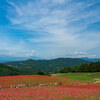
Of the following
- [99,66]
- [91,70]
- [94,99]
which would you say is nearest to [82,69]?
[91,70]

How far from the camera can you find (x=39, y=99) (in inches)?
642

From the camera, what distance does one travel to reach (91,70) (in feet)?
338

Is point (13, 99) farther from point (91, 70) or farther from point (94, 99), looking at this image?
point (91, 70)

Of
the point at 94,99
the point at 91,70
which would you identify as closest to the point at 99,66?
the point at 91,70

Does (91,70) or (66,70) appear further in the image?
(66,70)

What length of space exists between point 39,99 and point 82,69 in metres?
98.3

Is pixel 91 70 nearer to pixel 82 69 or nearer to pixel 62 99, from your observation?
pixel 82 69

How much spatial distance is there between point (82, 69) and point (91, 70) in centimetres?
849

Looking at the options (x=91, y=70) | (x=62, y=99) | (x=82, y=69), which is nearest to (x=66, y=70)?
(x=82, y=69)

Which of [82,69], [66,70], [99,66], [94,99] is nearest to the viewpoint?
[94,99]

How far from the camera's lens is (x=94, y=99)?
15.7 m

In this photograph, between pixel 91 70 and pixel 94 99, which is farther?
pixel 91 70

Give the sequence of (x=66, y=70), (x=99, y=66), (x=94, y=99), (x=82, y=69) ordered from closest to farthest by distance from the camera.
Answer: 1. (x=94, y=99)
2. (x=99, y=66)
3. (x=82, y=69)
4. (x=66, y=70)

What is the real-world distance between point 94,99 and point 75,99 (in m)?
2.46
